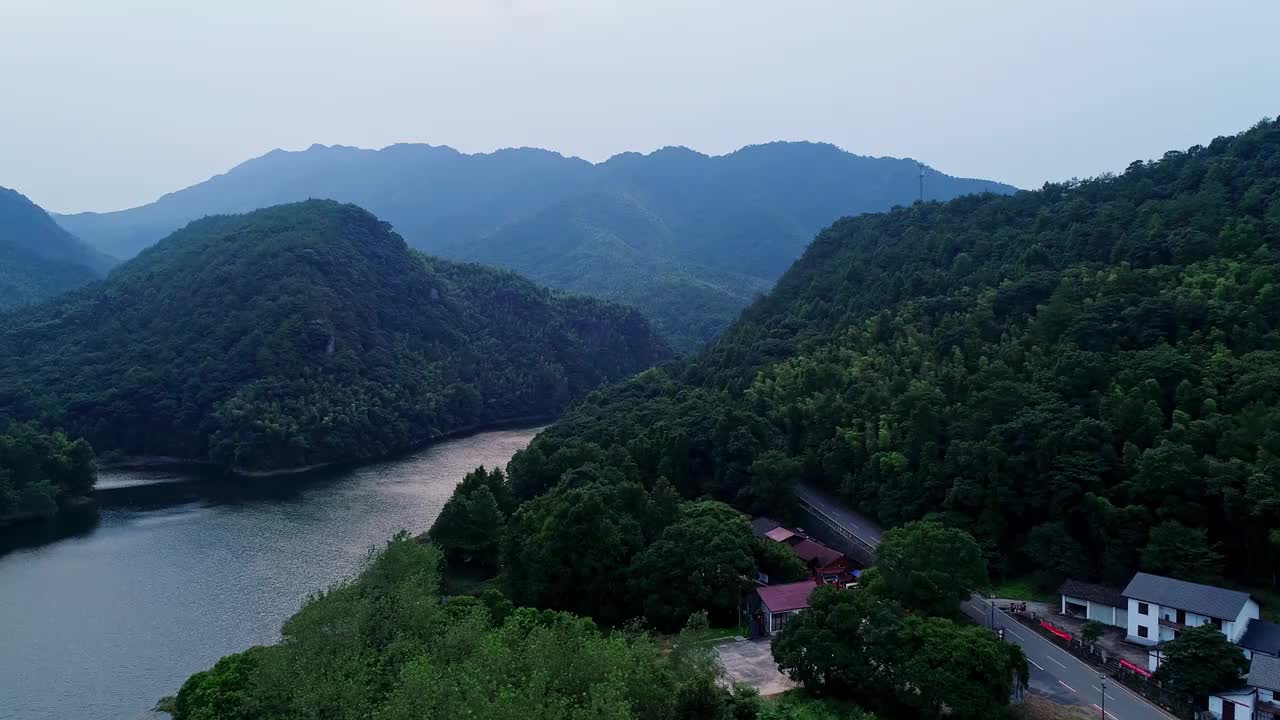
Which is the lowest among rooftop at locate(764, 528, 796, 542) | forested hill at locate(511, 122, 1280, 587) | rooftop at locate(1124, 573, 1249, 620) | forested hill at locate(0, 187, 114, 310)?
rooftop at locate(764, 528, 796, 542)

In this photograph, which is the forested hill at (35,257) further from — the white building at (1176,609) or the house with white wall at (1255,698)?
the house with white wall at (1255,698)

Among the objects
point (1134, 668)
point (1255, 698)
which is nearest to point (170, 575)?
point (1134, 668)

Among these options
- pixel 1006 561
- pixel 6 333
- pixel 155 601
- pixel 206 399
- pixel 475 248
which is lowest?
pixel 155 601

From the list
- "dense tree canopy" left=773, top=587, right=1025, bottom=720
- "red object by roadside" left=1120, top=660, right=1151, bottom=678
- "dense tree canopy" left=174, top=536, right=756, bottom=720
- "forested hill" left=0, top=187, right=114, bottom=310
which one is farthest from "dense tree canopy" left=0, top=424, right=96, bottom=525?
"forested hill" left=0, top=187, right=114, bottom=310

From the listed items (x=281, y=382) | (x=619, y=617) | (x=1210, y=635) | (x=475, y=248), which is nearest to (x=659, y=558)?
(x=619, y=617)

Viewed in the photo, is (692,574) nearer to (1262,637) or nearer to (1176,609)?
(1176,609)

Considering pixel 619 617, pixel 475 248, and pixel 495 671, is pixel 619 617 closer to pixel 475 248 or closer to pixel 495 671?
pixel 495 671

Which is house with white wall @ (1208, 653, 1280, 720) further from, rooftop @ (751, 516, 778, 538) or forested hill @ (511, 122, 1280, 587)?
rooftop @ (751, 516, 778, 538)
